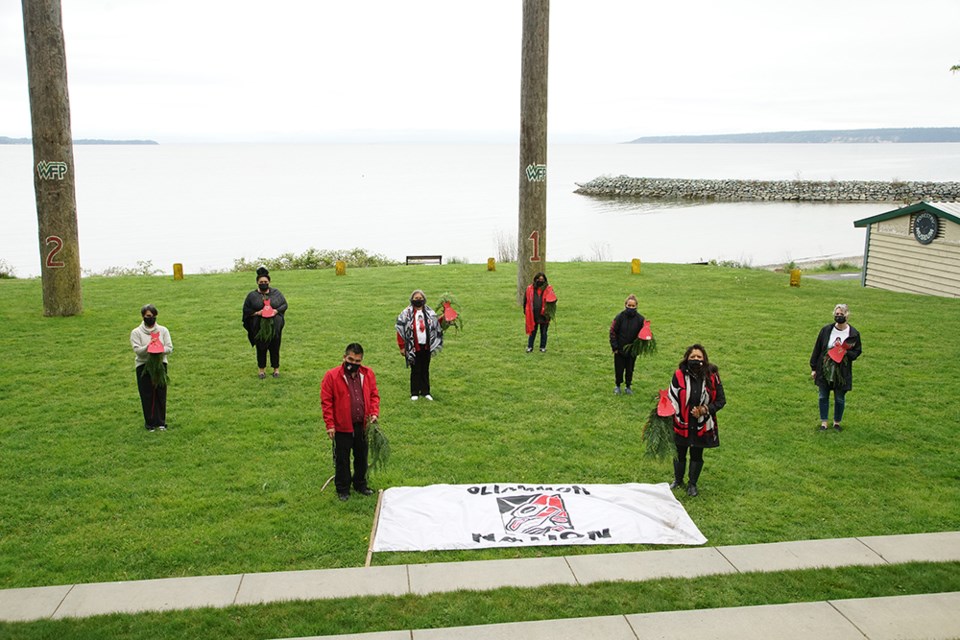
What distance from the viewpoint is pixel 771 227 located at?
199 feet

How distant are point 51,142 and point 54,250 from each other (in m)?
2.58

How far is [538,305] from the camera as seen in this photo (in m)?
15.9

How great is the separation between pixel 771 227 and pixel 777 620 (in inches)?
2300

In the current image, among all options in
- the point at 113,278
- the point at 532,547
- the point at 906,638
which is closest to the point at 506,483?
the point at 532,547

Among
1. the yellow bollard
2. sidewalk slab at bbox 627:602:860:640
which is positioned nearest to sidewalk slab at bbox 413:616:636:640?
sidewalk slab at bbox 627:602:860:640

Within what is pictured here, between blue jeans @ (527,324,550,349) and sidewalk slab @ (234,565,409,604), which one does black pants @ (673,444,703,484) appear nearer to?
sidewalk slab @ (234,565,409,604)

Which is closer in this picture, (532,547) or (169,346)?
(532,547)

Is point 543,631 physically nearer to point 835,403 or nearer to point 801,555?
point 801,555

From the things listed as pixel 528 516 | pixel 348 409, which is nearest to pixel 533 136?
pixel 348 409

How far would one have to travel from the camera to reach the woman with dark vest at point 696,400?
9352mm

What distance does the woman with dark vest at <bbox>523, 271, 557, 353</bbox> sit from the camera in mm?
15703

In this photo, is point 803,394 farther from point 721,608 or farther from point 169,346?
point 169,346

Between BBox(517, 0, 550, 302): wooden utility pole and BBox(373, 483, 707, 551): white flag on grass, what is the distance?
11.3 meters

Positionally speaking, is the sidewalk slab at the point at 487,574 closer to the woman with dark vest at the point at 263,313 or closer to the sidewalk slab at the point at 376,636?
the sidewalk slab at the point at 376,636
